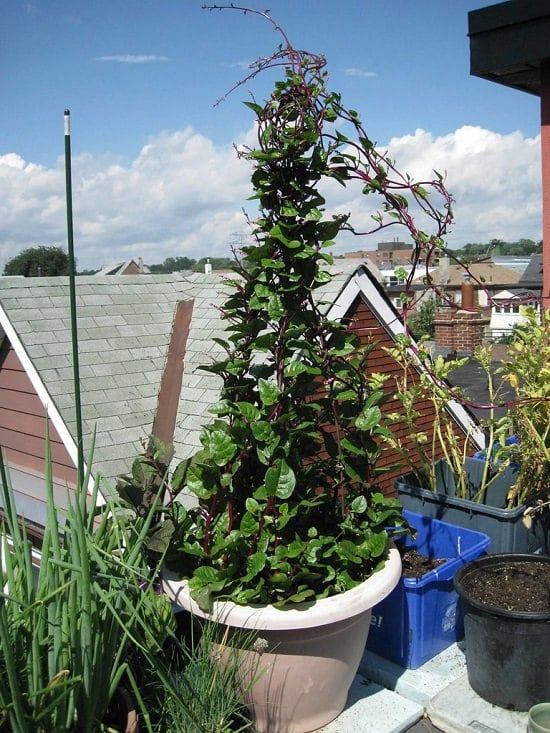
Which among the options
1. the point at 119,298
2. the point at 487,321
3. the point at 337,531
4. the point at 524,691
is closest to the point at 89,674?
the point at 337,531

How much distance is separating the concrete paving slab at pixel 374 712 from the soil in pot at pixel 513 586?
520mm

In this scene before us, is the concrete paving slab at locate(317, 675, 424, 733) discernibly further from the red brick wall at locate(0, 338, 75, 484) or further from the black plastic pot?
the red brick wall at locate(0, 338, 75, 484)

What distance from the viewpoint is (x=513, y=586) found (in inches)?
110

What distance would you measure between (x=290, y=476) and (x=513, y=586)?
3.89 feet

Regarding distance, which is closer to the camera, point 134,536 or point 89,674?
point 89,674

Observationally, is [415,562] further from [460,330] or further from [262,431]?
[460,330]

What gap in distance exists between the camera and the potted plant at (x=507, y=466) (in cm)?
315

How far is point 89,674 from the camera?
6.11 ft

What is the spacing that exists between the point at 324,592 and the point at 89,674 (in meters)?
0.85

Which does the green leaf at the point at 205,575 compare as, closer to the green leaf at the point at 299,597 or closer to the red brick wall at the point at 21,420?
the green leaf at the point at 299,597

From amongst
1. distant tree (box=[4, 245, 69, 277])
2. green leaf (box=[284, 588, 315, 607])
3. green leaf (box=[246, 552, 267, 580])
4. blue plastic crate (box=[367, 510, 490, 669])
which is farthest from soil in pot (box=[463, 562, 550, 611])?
distant tree (box=[4, 245, 69, 277])

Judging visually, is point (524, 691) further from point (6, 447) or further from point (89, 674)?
point (6, 447)

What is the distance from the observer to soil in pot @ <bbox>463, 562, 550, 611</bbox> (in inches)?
105

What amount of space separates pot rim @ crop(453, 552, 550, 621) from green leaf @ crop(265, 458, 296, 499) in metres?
0.93
